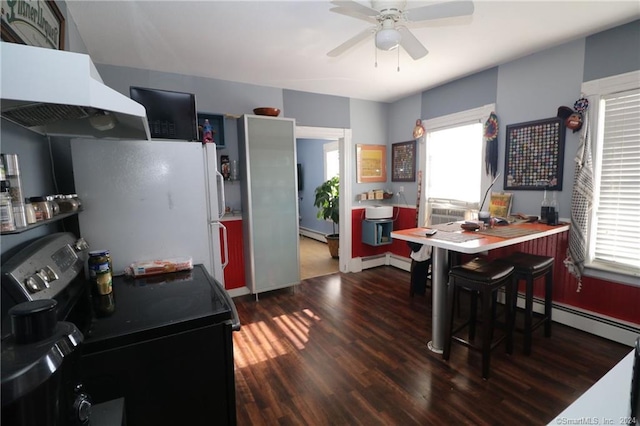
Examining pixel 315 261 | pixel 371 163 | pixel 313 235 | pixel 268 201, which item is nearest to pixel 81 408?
pixel 268 201

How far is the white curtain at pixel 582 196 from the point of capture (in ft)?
8.04

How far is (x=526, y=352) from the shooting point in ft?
7.39

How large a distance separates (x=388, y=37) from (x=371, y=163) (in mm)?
2794

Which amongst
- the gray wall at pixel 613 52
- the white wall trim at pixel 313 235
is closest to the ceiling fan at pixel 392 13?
the gray wall at pixel 613 52

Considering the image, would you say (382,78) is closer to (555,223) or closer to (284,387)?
(555,223)

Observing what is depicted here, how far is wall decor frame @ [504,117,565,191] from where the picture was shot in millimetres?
2699

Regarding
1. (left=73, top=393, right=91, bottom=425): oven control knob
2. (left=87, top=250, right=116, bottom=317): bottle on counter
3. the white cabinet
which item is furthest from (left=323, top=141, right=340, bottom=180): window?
(left=73, top=393, right=91, bottom=425): oven control knob

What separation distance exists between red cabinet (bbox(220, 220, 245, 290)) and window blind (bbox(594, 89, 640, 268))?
3512mm

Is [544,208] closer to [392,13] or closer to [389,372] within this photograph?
[389,372]

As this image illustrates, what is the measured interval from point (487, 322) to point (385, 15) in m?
2.01

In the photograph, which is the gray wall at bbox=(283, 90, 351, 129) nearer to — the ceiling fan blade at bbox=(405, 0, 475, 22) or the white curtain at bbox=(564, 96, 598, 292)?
the ceiling fan blade at bbox=(405, 0, 475, 22)

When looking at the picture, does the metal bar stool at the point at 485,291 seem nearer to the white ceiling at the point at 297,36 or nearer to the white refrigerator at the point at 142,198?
the white ceiling at the point at 297,36

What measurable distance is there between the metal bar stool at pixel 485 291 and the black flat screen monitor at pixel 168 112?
237 centimetres

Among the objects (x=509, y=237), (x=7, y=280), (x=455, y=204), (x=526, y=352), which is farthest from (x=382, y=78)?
(x=7, y=280)
